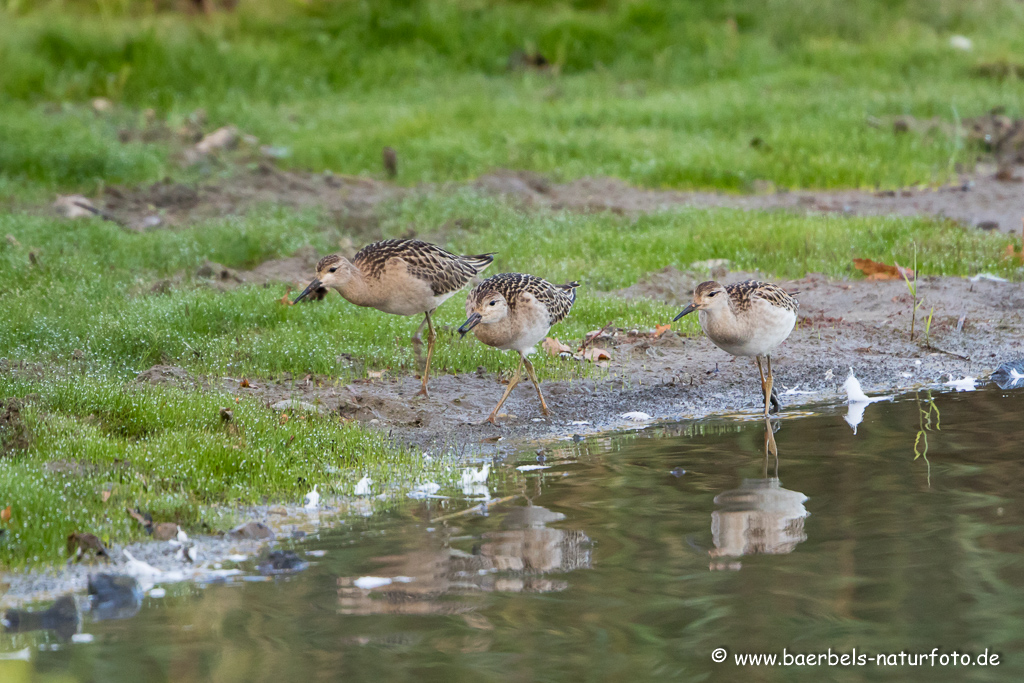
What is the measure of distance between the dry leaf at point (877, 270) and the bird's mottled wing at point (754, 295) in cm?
436

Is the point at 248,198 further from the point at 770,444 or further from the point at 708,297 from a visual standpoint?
the point at 770,444

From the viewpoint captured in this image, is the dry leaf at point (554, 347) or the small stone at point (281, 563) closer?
the small stone at point (281, 563)

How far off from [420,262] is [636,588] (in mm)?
5298

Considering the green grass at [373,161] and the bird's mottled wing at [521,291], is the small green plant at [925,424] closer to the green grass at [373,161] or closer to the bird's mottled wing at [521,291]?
the green grass at [373,161]

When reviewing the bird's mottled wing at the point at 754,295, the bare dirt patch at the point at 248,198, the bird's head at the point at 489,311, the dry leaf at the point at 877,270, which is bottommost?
the bird's head at the point at 489,311

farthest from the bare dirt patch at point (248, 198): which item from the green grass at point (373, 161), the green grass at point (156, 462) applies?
the green grass at point (156, 462)

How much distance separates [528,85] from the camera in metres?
25.2

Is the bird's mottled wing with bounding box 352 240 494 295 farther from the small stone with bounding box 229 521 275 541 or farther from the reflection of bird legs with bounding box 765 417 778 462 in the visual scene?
the small stone with bounding box 229 521 275 541

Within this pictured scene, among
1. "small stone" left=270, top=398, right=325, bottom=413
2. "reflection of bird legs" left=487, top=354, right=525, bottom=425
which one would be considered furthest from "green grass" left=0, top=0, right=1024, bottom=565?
"reflection of bird legs" left=487, top=354, right=525, bottom=425

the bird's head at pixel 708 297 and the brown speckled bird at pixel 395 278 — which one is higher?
the brown speckled bird at pixel 395 278

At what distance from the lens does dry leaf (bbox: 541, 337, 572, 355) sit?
443 inches

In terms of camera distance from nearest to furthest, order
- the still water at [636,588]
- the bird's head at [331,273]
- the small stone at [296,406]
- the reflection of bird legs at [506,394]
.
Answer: the still water at [636,588], the small stone at [296,406], the reflection of bird legs at [506,394], the bird's head at [331,273]

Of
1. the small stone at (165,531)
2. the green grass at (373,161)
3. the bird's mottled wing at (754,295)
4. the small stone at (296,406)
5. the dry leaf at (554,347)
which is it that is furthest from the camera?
the dry leaf at (554,347)

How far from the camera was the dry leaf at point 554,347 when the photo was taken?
11.2m
